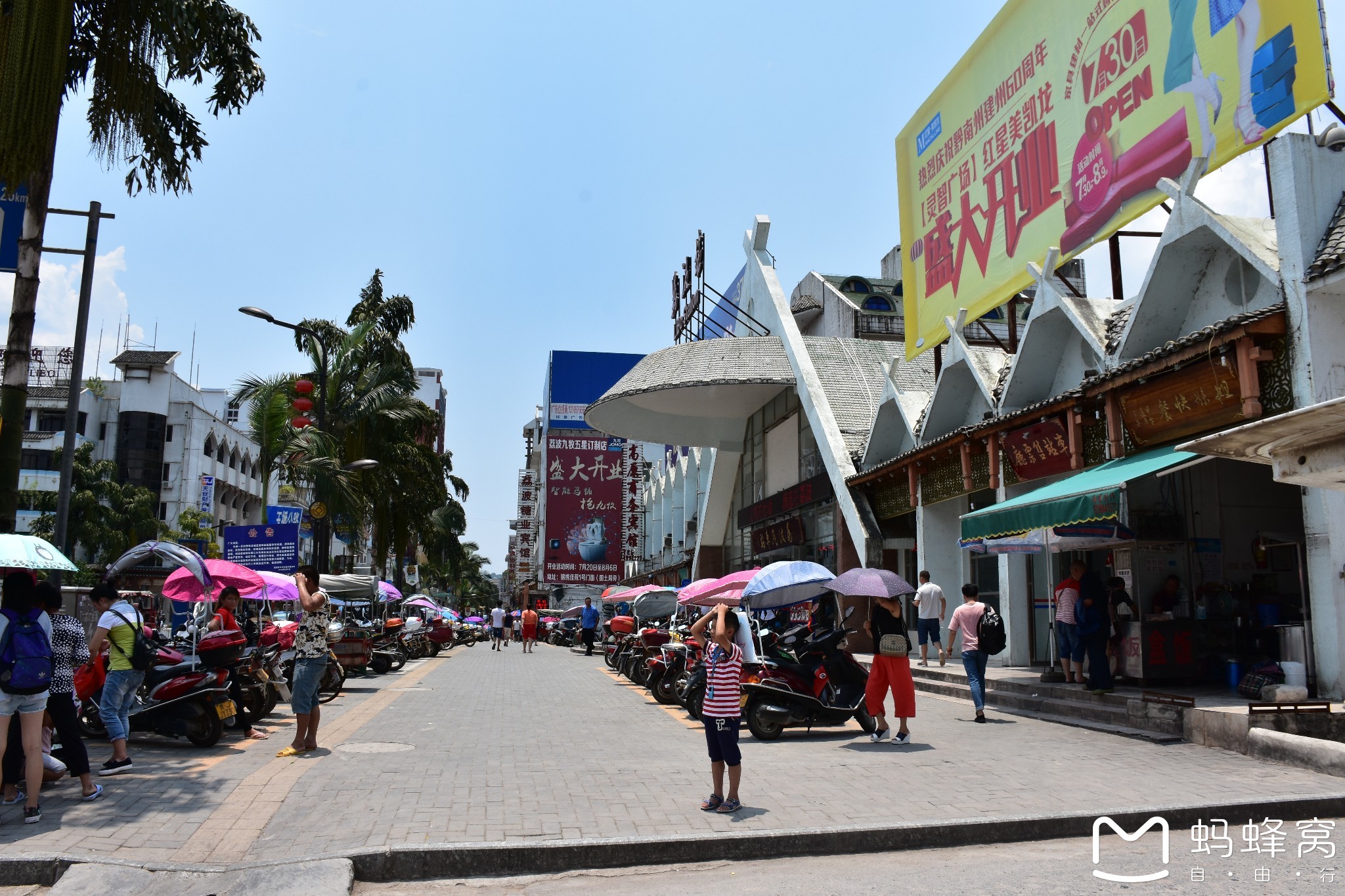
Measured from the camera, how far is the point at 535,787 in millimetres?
7770

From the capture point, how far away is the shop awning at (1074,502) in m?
11.2

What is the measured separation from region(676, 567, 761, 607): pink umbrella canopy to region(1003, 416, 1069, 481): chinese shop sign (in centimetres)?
482

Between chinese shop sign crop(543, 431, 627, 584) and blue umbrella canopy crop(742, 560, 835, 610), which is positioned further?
chinese shop sign crop(543, 431, 627, 584)

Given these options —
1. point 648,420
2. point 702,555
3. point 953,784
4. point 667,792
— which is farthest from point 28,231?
point 702,555

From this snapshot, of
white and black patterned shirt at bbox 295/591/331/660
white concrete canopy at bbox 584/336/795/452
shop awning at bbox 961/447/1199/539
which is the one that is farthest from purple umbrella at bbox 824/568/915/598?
white concrete canopy at bbox 584/336/795/452

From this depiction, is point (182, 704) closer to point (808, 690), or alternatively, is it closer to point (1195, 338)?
point (808, 690)

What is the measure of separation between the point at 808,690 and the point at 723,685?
4.26 m

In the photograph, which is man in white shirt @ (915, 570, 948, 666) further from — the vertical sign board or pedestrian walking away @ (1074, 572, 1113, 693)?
the vertical sign board

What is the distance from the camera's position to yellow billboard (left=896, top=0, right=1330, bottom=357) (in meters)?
11.7

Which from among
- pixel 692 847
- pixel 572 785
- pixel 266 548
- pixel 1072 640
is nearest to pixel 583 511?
pixel 266 548

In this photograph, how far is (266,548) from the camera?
54.7 ft

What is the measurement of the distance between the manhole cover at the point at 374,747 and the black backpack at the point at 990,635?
650 centimetres

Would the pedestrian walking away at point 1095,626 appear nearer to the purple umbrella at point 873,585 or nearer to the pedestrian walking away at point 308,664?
the purple umbrella at point 873,585

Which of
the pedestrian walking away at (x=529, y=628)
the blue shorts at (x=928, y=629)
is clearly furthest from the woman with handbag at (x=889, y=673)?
the pedestrian walking away at (x=529, y=628)
